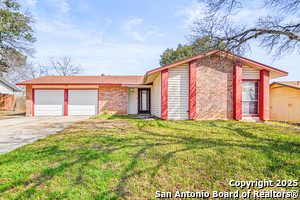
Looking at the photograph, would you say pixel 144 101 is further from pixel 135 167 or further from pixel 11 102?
pixel 11 102

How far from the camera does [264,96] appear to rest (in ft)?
24.9

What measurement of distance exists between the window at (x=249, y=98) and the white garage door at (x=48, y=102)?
13283 millimetres

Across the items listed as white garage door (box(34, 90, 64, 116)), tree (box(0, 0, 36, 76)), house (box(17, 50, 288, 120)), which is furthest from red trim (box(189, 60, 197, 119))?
tree (box(0, 0, 36, 76))

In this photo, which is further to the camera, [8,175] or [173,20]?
[173,20]

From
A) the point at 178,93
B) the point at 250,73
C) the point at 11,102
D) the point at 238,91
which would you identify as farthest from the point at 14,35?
the point at 250,73

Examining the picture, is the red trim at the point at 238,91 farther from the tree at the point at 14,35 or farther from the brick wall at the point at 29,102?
the tree at the point at 14,35

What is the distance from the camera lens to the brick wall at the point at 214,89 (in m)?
7.84

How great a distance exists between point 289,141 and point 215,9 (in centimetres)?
528

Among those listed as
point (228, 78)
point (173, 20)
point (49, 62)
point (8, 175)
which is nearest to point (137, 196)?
point (8, 175)

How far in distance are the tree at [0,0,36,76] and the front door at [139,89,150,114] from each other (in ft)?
44.2

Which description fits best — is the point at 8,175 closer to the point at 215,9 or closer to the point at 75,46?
the point at 215,9

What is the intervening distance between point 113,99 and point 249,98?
9.63 metres

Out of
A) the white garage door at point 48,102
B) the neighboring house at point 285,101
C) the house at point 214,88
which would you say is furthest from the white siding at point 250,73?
the white garage door at point 48,102

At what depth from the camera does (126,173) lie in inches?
90.9
